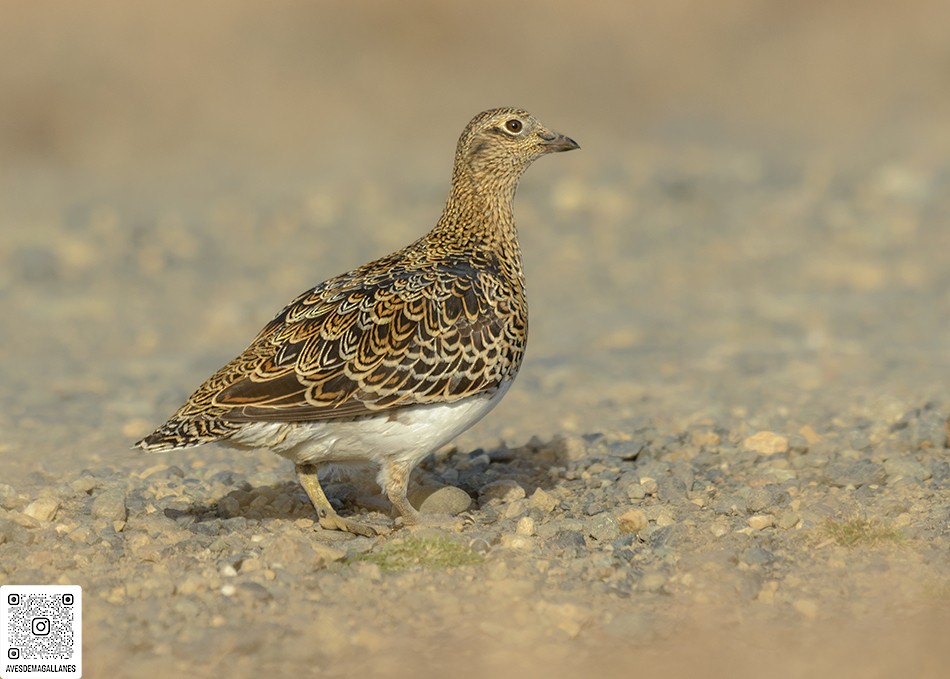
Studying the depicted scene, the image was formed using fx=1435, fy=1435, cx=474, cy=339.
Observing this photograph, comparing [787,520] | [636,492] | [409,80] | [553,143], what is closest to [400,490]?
[636,492]

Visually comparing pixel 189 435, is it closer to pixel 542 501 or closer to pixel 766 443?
pixel 542 501

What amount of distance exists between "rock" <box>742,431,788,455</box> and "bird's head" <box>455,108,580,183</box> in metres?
2.23

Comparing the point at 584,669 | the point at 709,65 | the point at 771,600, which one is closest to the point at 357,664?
the point at 584,669

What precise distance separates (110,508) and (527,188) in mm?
11987

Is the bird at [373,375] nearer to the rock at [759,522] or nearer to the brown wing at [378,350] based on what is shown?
the brown wing at [378,350]

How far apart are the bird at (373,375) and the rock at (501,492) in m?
A: 0.59

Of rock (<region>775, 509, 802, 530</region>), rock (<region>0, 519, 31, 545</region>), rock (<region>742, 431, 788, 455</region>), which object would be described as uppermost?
rock (<region>742, 431, 788, 455</region>)

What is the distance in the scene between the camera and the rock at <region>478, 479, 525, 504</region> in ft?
27.4

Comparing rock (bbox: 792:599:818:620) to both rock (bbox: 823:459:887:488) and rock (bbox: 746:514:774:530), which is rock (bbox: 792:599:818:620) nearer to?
rock (bbox: 746:514:774:530)

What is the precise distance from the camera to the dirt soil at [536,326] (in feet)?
21.3

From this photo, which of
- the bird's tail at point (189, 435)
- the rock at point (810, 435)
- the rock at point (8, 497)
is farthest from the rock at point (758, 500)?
the rock at point (8, 497)

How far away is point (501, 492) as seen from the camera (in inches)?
332

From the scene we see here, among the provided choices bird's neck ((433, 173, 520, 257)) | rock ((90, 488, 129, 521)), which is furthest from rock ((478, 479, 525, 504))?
rock ((90, 488, 129, 521))

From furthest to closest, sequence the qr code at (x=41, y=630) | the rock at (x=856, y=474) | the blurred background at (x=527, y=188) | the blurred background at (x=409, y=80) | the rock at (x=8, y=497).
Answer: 1. the blurred background at (x=409, y=80)
2. the blurred background at (x=527, y=188)
3. the rock at (x=856, y=474)
4. the rock at (x=8, y=497)
5. the qr code at (x=41, y=630)
